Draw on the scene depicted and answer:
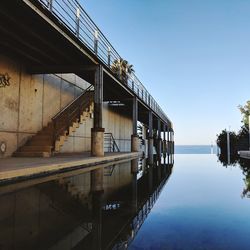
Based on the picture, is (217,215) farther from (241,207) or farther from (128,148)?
(128,148)

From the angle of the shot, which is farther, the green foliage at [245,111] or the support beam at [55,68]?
the green foliage at [245,111]

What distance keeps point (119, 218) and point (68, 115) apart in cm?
1355

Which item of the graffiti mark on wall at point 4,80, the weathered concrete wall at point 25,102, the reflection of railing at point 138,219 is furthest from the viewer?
the weathered concrete wall at point 25,102

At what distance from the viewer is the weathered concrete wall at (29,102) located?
512 inches

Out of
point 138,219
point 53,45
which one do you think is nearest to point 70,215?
point 138,219

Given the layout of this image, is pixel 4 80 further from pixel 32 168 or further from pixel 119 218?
pixel 119 218

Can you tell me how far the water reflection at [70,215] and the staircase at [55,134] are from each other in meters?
6.87

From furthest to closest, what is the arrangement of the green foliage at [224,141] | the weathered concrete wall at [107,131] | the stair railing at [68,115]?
the green foliage at [224,141], the weathered concrete wall at [107,131], the stair railing at [68,115]

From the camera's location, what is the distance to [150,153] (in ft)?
86.2

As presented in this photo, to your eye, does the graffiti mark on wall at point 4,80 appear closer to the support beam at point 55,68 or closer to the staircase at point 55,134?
the support beam at point 55,68

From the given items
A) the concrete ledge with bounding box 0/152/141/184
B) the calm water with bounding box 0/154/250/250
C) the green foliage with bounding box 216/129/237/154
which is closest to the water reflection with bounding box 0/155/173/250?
the calm water with bounding box 0/154/250/250

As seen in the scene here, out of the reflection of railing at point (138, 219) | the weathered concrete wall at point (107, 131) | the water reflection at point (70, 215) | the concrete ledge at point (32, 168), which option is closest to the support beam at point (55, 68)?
the concrete ledge at point (32, 168)

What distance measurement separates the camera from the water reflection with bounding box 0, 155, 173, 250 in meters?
3.16

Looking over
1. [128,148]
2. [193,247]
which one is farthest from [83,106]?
[128,148]
